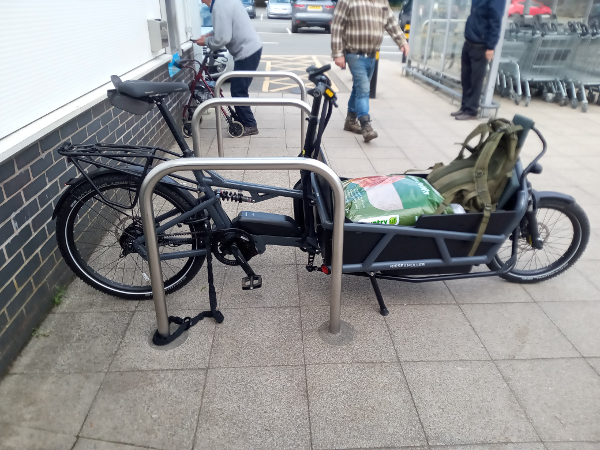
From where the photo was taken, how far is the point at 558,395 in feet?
7.34

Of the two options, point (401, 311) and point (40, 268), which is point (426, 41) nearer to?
point (401, 311)

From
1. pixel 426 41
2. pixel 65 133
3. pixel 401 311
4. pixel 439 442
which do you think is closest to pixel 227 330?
pixel 401 311

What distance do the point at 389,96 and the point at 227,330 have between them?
7.03m

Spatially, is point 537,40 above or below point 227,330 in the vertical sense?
above

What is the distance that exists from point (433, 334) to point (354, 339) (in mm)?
455

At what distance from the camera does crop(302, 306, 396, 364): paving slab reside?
245cm

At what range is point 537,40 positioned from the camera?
788 centimetres

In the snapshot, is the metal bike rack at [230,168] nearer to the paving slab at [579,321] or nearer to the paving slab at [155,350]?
the paving slab at [155,350]

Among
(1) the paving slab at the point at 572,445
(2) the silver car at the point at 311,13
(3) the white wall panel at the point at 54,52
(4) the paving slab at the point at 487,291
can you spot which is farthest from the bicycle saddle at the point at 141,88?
(2) the silver car at the point at 311,13

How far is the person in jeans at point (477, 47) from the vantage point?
639 centimetres

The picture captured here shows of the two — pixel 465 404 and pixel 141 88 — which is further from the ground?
pixel 141 88

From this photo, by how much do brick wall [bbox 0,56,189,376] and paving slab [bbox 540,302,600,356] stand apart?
2.95 meters

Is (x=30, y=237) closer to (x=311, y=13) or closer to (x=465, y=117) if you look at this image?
(x=465, y=117)

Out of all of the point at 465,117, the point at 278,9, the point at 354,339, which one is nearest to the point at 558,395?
the point at 354,339
